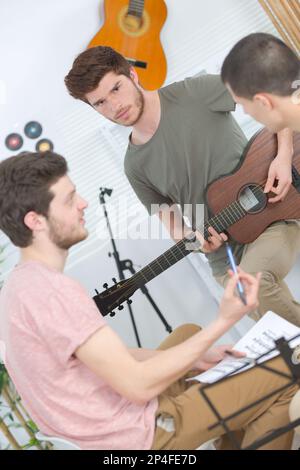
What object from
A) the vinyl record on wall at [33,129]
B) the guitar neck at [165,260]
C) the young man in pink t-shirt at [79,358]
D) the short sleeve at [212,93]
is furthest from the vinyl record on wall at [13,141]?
the young man in pink t-shirt at [79,358]

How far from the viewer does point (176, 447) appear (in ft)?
5.27

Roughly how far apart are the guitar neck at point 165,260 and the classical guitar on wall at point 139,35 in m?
1.45

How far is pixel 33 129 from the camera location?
139 inches

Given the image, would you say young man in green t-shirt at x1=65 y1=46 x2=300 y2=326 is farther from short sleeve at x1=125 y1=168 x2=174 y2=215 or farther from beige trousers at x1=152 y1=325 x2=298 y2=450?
beige trousers at x1=152 y1=325 x2=298 y2=450

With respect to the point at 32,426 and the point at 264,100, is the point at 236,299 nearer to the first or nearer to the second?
the point at 264,100

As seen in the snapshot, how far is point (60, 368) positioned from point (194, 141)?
1.32m

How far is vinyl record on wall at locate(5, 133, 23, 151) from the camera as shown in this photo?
3.51m

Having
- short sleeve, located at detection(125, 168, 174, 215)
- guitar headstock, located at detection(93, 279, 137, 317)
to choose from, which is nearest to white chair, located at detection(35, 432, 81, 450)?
guitar headstock, located at detection(93, 279, 137, 317)

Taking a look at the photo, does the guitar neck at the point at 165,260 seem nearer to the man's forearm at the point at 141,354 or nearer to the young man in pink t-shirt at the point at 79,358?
the man's forearm at the point at 141,354

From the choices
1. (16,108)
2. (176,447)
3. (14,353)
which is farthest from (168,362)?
(16,108)

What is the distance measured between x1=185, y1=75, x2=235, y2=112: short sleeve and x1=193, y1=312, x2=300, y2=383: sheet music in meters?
1.00
